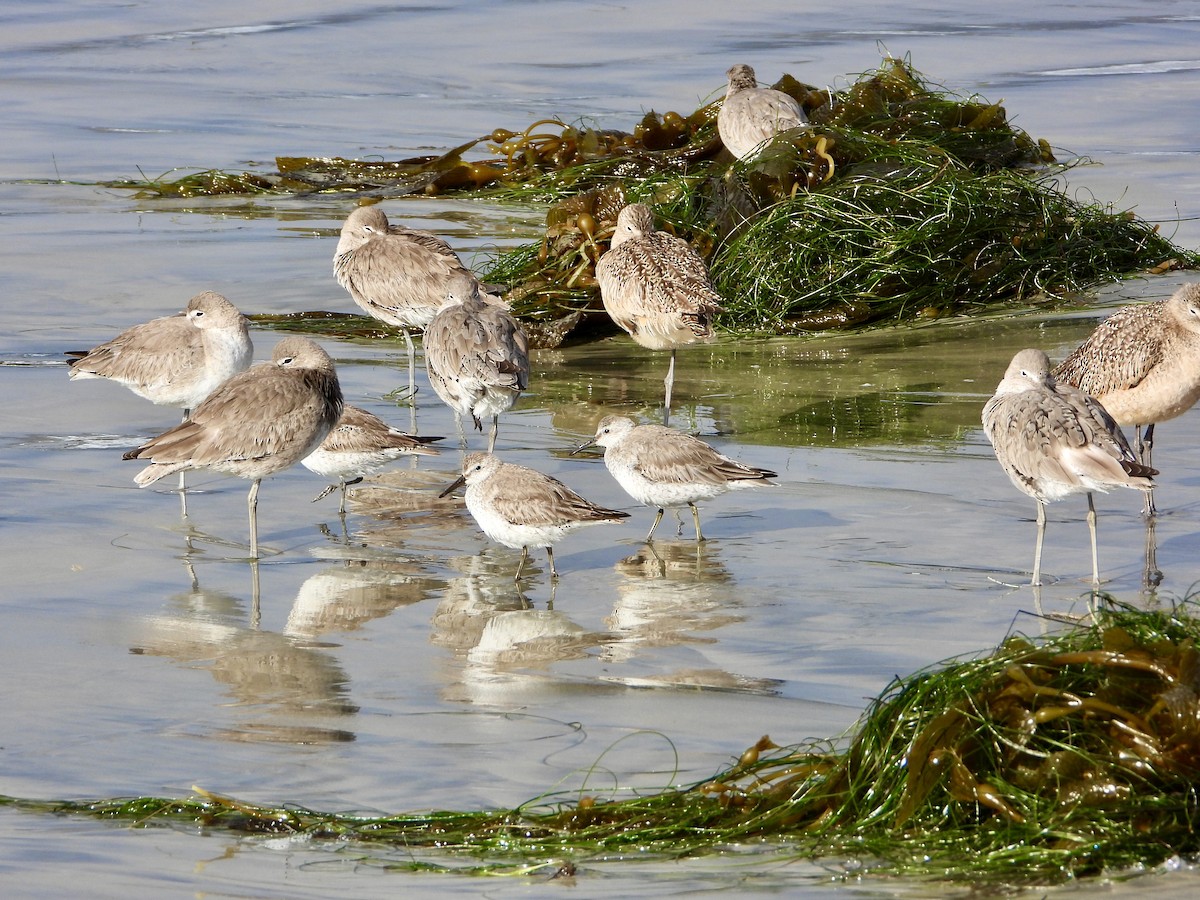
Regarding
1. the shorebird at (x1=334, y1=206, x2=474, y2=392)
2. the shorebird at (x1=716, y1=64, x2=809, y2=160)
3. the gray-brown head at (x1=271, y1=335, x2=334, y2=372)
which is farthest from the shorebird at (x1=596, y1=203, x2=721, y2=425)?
the shorebird at (x1=716, y1=64, x2=809, y2=160)

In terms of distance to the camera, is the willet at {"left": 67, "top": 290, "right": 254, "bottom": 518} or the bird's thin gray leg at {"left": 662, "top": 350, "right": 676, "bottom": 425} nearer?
the willet at {"left": 67, "top": 290, "right": 254, "bottom": 518}

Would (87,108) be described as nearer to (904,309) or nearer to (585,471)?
(904,309)

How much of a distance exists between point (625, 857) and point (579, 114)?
646 inches

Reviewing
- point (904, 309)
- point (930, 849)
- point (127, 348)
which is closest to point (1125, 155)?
point (904, 309)

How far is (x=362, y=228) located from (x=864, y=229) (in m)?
3.68

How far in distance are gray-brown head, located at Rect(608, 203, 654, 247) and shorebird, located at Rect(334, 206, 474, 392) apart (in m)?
1.12

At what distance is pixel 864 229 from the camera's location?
12.5 m

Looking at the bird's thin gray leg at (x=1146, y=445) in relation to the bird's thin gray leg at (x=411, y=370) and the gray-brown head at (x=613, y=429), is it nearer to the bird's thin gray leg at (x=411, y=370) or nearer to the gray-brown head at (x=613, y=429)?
the gray-brown head at (x=613, y=429)

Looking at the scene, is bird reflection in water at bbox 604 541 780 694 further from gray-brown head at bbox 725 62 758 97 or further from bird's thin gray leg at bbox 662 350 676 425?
gray-brown head at bbox 725 62 758 97

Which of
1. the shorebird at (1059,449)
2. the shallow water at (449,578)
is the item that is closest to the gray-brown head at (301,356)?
Result: the shallow water at (449,578)

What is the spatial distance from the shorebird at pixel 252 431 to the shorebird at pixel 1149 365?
153 inches

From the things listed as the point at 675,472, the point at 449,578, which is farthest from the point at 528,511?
the point at 675,472

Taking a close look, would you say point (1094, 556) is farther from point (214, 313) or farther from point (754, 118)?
point (754, 118)

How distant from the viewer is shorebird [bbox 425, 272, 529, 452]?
31.4 ft
